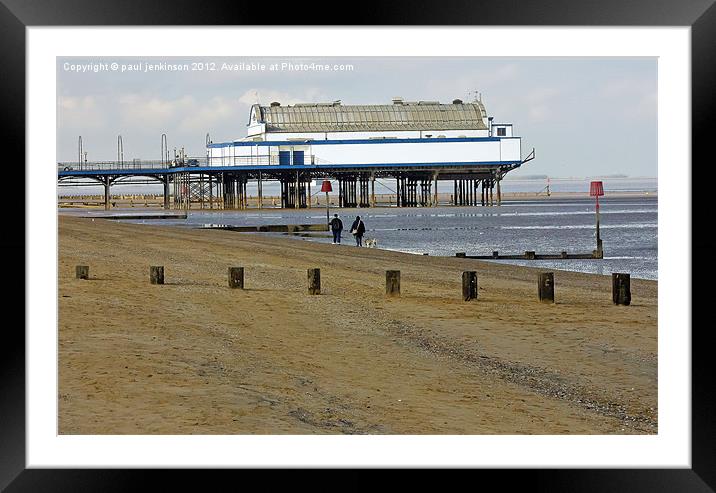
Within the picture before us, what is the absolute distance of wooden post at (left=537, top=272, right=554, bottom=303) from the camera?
48.8 ft

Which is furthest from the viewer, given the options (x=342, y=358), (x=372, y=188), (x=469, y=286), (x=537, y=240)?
(x=372, y=188)

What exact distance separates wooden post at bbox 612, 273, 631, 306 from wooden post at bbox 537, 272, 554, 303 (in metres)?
0.88

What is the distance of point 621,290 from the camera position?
14836 millimetres

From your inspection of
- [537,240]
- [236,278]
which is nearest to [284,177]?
[537,240]

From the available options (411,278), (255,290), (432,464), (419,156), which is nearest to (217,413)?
(432,464)

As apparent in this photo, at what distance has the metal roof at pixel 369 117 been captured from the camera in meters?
70.7

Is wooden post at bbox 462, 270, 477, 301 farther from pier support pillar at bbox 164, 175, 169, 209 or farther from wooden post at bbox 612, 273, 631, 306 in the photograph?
pier support pillar at bbox 164, 175, 169, 209

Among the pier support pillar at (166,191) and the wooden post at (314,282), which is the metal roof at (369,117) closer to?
the pier support pillar at (166,191)

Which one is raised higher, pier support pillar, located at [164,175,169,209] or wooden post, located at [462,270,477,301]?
pier support pillar, located at [164,175,169,209]

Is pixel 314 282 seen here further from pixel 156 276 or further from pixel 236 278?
pixel 156 276

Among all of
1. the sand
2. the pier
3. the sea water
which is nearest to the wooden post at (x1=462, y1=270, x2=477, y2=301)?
the sand

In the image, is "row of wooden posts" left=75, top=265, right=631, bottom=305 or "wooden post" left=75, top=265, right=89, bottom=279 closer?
"wooden post" left=75, top=265, right=89, bottom=279

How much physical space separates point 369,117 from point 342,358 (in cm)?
6116
